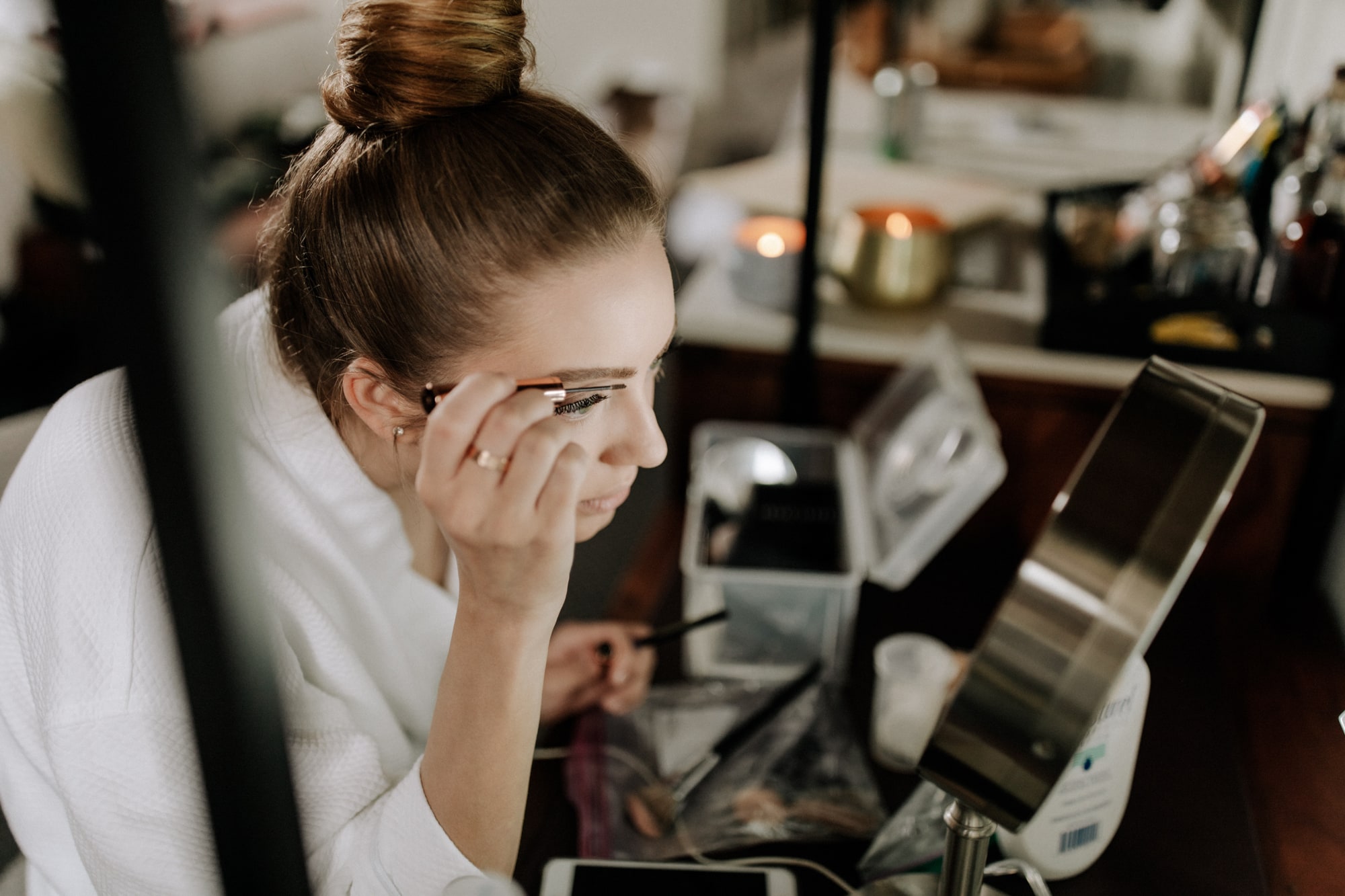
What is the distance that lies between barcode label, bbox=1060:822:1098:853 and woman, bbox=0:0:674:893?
340 mm

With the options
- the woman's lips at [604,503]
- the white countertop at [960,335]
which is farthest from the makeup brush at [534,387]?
the white countertop at [960,335]

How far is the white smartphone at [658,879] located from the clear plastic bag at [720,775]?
42mm

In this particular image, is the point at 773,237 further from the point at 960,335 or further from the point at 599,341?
the point at 599,341

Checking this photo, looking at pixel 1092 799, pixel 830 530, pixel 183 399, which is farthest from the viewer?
pixel 830 530

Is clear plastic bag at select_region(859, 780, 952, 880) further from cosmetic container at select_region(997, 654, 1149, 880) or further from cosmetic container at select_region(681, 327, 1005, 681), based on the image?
cosmetic container at select_region(681, 327, 1005, 681)

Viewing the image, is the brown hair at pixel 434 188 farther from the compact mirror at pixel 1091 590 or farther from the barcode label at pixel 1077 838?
the barcode label at pixel 1077 838

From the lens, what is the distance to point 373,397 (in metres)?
0.57

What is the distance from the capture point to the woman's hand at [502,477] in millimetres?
426

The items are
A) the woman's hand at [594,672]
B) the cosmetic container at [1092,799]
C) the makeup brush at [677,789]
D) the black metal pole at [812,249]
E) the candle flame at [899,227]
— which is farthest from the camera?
the candle flame at [899,227]

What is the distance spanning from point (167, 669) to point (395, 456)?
22cm

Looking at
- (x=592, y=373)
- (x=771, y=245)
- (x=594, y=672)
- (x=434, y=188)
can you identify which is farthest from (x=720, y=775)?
(x=771, y=245)

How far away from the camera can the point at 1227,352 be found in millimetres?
975

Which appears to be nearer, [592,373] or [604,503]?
[592,373]

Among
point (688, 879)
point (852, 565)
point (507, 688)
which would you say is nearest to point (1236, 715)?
point (852, 565)
